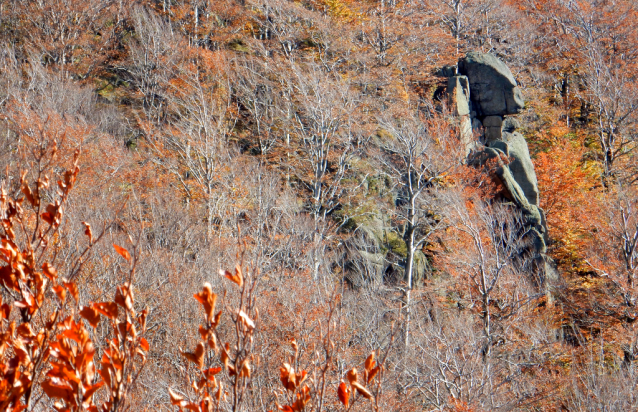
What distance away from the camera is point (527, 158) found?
26.6 meters

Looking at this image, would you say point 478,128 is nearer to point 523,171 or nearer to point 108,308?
point 523,171

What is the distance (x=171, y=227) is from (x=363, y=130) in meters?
9.83

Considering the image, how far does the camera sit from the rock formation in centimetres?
2342

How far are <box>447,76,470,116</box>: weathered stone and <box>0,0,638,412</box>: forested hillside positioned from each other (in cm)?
15

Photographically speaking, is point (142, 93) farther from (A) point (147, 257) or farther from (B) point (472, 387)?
(B) point (472, 387)

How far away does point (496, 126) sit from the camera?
91.1 ft

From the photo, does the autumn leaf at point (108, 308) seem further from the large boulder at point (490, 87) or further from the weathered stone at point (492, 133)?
the large boulder at point (490, 87)

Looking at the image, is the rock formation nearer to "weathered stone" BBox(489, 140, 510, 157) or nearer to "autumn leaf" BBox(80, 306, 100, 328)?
"weathered stone" BBox(489, 140, 510, 157)

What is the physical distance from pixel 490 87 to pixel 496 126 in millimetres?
2344

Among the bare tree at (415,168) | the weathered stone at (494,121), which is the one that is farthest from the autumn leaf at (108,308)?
the weathered stone at (494,121)

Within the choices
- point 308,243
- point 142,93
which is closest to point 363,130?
point 308,243

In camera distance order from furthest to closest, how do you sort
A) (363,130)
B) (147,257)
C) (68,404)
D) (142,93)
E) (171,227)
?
(142,93), (363,130), (171,227), (147,257), (68,404)

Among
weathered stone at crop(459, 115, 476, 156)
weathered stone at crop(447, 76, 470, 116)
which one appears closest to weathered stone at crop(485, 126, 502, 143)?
weathered stone at crop(459, 115, 476, 156)

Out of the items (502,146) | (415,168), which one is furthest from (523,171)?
(415,168)
